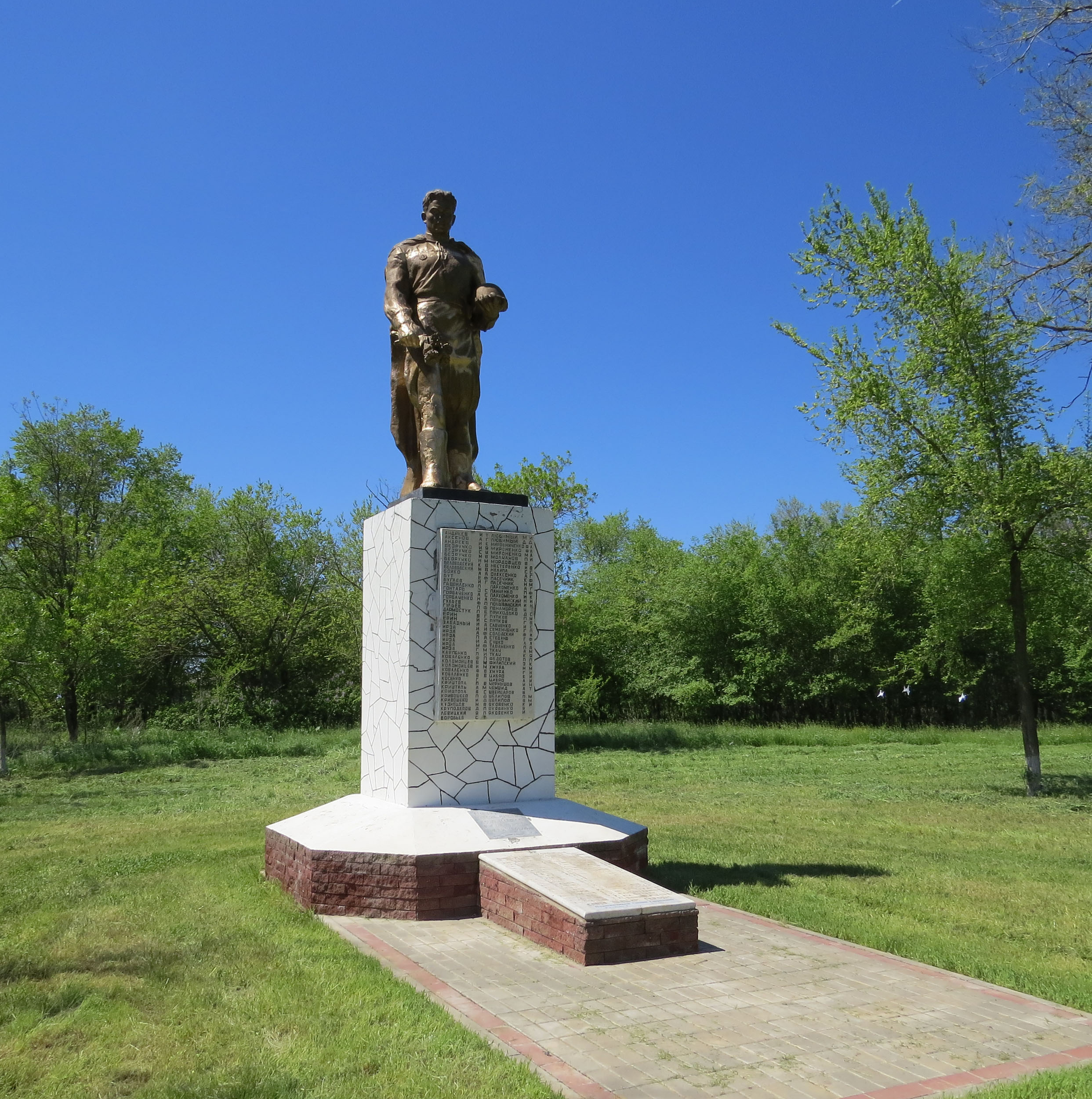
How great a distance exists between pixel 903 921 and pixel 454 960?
2.93m

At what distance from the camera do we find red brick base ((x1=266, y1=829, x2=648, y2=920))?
21.1ft

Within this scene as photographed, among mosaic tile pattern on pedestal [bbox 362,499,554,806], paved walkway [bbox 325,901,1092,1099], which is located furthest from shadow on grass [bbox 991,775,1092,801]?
paved walkway [bbox 325,901,1092,1099]

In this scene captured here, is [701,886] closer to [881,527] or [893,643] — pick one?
[881,527]

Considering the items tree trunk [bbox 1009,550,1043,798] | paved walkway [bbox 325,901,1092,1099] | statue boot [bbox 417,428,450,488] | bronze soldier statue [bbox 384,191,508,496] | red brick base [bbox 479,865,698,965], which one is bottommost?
paved walkway [bbox 325,901,1092,1099]

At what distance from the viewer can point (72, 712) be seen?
86.6ft

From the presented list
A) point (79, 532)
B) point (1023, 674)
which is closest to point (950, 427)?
point (1023, 674)

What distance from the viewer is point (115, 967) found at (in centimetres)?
530

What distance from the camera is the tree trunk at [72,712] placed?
25750 millimetres

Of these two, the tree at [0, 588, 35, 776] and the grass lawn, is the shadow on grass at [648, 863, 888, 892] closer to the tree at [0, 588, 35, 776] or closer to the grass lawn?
the grass lawn

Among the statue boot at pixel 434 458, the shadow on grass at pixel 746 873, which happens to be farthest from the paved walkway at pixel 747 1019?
the statue boot at pixel 434 458

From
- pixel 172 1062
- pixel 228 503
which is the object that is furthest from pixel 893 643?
pixel 172 1062

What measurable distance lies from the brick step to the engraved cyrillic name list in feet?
5.01

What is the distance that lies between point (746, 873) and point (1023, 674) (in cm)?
897

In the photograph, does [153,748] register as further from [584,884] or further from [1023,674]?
[584,884]
